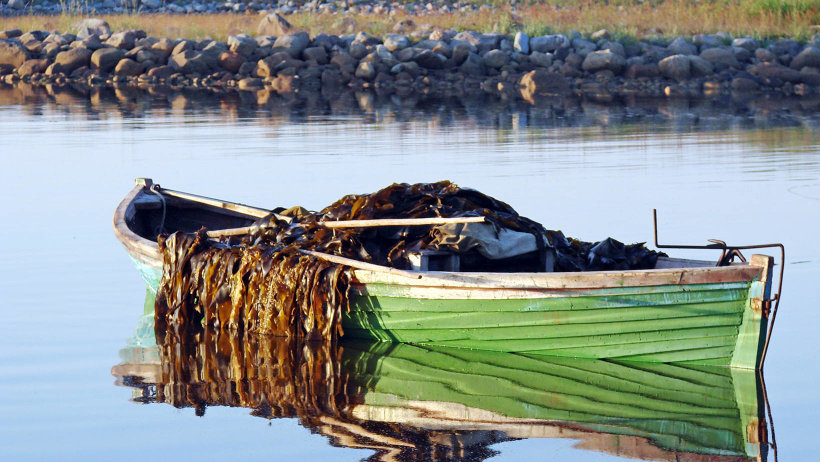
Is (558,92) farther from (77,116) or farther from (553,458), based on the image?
(553,458)

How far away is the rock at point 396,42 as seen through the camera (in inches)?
1390

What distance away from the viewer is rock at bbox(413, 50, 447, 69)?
113 ft

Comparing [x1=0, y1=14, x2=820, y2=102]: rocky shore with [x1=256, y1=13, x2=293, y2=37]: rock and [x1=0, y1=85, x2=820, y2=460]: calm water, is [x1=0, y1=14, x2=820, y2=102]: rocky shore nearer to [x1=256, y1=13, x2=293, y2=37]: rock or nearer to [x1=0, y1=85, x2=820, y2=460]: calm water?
[x1=256, y1=13, x2=293, y2=37]: rock

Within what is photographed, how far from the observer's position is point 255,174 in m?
17.9

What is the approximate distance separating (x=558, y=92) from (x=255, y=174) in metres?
16.8

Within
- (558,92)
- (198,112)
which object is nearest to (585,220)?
(198,112)

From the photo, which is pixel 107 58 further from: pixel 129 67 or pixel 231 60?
pixel 231 60

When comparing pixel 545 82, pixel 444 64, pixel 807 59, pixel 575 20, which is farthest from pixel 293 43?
pixel 807 59

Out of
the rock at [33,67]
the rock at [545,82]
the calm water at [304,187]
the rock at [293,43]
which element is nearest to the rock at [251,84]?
→ the rock at [293,43]

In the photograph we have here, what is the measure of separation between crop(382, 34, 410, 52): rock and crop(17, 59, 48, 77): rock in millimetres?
11304

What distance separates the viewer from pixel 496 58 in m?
34.8

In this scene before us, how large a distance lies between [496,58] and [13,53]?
15971 mm

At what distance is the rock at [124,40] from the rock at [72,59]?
0.85m

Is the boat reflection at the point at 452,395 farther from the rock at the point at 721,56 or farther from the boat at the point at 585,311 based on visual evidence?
the rock at the point at 721,56
